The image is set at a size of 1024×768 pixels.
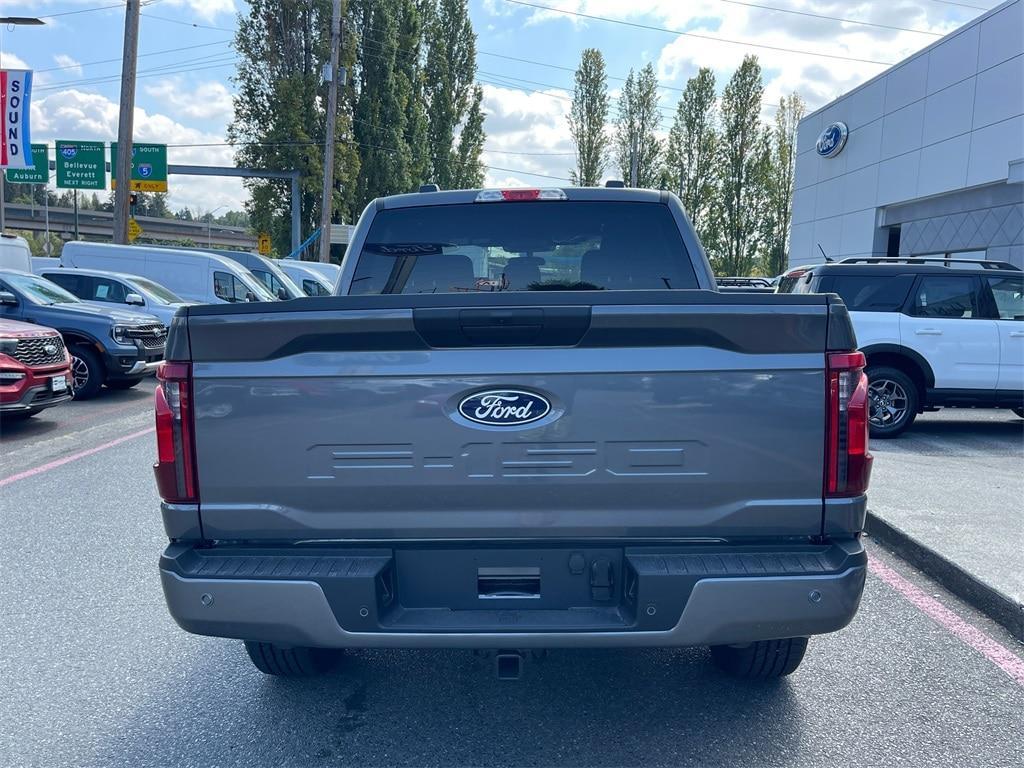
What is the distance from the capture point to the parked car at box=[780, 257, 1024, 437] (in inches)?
366

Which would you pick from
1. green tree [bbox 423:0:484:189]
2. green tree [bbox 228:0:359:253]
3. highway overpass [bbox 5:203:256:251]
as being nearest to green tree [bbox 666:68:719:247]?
green tree [bbox 423:0:484:189]

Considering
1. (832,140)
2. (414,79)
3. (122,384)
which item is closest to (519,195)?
(122,384)

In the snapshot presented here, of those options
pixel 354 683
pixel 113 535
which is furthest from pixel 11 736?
pixel 113 535

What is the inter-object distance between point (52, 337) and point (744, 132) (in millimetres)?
44647

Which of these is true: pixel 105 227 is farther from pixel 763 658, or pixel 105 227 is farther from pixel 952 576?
pixel 763 658

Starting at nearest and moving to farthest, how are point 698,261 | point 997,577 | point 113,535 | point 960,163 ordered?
point 698,261 → point 997,577 → point 113,535 → point 960,163

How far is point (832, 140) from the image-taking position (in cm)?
3091

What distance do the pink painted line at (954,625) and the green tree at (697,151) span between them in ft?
148

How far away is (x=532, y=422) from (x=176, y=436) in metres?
1.14

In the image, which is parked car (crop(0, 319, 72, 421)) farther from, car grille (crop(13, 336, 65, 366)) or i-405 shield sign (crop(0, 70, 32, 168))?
i-405 shield sign (crop(0, 70, 32, 168))

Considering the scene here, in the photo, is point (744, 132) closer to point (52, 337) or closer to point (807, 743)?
point (52, 337)

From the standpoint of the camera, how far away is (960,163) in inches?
880

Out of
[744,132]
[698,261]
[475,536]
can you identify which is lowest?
[475,536]

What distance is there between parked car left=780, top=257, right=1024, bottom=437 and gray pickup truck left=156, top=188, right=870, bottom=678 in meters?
7.31
